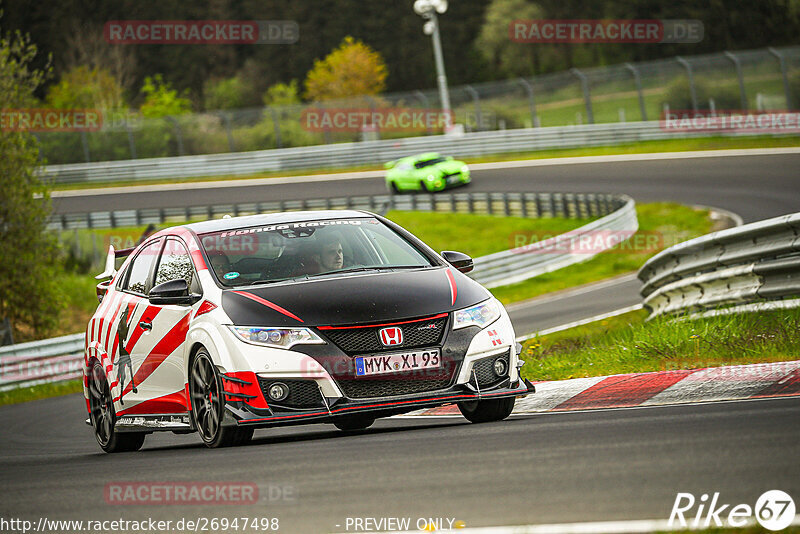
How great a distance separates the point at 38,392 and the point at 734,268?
12791 millimetres

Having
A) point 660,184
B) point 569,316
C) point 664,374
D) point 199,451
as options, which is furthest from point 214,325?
point 660,184

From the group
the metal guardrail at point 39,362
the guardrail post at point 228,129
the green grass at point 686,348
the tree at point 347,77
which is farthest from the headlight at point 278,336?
the tree at point 347,77

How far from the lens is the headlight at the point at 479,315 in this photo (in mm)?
7230

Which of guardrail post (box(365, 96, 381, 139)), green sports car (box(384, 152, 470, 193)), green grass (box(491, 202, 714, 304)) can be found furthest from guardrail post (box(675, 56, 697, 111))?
guardrail post (box(365, 96, 381, 139))

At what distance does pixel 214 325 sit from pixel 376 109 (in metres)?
46.5

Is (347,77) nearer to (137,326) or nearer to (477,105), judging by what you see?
(477,105)

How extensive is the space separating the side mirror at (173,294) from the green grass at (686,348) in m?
3.42

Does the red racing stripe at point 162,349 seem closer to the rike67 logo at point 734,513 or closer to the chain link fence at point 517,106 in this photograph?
the rike67 logo at point 734,513

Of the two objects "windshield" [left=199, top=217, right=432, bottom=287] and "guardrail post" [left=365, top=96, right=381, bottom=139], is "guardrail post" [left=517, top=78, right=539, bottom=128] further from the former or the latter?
"windshield" [left=199, top=217, right=432, bottom=287]

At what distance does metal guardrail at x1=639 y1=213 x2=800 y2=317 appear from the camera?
10445 millimetres

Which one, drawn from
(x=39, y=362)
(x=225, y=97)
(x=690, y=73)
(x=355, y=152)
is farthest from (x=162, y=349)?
(x=225, y=97)

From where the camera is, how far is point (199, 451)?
7469 millimetres

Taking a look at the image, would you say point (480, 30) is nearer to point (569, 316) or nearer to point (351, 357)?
point (569, 316)

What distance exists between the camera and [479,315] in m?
7.37
